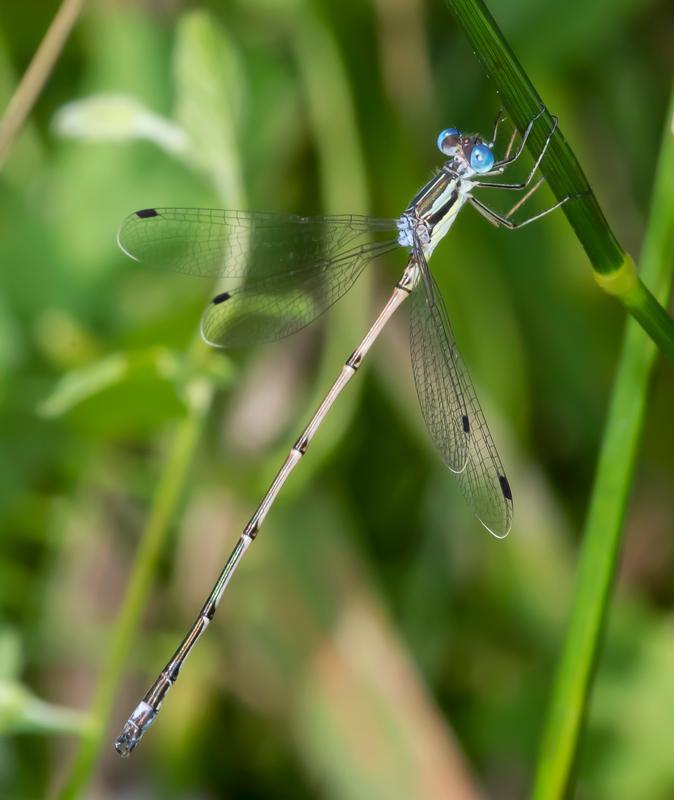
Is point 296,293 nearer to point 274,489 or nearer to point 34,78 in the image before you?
point 274,489

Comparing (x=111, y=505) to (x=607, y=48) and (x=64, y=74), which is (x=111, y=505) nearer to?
(x=64, y=74)

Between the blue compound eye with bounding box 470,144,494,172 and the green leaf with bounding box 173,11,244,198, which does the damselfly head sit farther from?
the green leaf with bounding box 173,11,244,198

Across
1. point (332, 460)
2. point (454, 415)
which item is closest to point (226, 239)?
point (454, 415)

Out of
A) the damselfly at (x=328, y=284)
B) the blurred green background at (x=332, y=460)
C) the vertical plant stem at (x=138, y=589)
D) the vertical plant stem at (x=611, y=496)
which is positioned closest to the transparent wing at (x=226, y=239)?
the damselfly at (x=328, y=284)

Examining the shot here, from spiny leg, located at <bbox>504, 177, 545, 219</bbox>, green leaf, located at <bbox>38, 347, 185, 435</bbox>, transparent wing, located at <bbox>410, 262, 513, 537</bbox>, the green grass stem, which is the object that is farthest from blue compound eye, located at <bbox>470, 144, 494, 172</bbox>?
the green grass stem

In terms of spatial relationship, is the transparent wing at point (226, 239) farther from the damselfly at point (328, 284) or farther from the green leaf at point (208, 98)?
the green leaf at point (208, 98)

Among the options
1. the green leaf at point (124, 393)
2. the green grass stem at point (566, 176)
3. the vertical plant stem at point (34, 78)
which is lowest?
the green leaf at point (124, 393)
